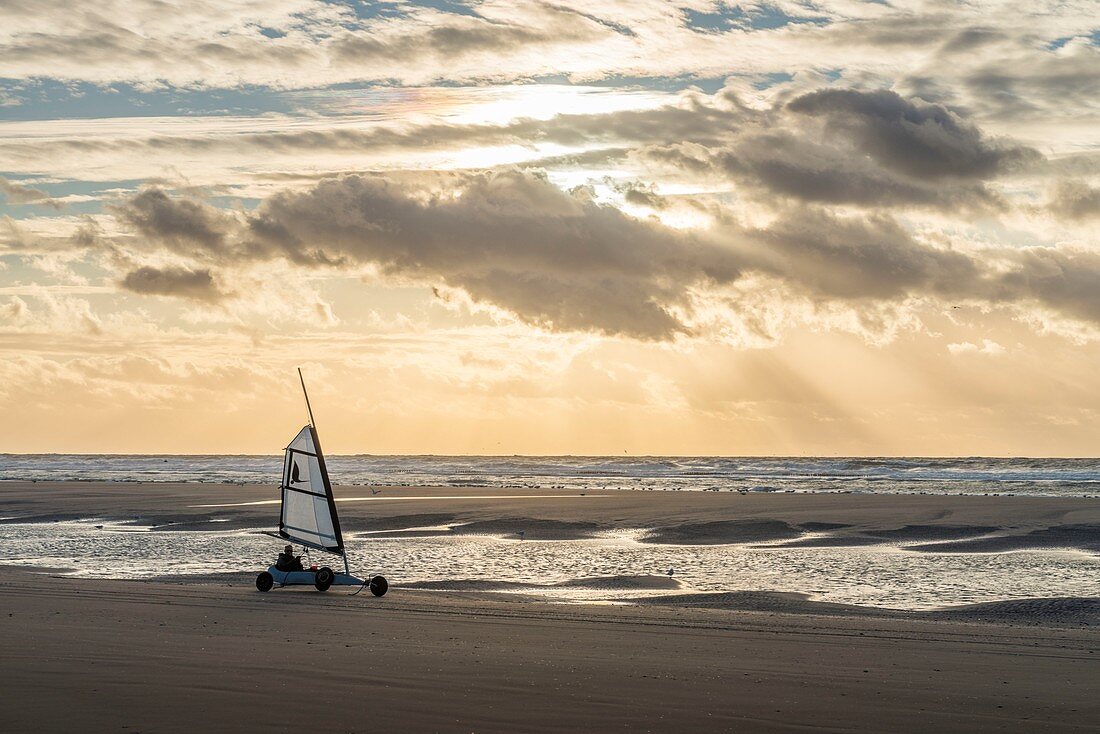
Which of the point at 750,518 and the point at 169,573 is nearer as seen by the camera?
the point at 169,573

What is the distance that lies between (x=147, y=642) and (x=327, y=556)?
17.5 m

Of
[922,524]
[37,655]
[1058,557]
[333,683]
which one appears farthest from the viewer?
[922,524]

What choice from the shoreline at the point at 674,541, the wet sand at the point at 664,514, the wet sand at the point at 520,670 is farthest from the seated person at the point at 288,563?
the wet sand at the point at 664,514

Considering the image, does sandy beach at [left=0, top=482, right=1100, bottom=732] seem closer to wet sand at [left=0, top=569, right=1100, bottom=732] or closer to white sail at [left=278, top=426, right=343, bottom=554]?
wet sand at [left=0, top=569, right=1100, bottom=732]

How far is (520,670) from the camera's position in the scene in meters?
15.1

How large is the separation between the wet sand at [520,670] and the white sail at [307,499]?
5.93 metres

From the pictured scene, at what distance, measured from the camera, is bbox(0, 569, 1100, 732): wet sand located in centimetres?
1227

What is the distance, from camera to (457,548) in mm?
36312

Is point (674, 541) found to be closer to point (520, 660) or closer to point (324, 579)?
point (324, 579)

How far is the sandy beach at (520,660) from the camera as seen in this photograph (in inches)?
488

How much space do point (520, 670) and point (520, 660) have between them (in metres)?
0.75

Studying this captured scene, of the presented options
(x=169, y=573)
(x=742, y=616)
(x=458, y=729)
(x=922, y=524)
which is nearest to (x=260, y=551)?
(x=169, y=573)

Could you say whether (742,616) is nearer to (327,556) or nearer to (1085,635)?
(1085,635)

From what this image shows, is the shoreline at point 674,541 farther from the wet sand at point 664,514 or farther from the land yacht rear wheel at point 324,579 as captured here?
the land yacht rear wheel at point 324,579
